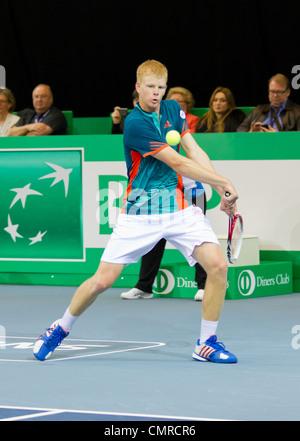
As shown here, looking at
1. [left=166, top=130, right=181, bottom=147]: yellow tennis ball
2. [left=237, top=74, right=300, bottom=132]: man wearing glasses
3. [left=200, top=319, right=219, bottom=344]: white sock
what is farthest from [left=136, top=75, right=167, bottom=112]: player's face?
[left=237, top=74, right=300, bottom=132]: man wearing glasses

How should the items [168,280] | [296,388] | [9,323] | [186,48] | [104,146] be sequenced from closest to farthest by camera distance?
[296,388], [9,323], [168,280], [104,146], [186,48]

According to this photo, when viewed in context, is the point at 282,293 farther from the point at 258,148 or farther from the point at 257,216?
the point at 258,148

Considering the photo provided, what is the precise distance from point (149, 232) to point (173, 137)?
1.95ft

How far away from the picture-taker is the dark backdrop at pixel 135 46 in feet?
39.5

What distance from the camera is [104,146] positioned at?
1016cm

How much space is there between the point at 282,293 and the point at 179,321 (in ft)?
6.71

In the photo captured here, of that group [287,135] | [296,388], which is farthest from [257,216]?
[296,388]

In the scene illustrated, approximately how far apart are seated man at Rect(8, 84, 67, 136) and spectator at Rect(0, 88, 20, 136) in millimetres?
77

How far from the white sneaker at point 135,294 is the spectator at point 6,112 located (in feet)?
10.5

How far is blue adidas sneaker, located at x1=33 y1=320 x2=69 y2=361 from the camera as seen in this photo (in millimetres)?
6066

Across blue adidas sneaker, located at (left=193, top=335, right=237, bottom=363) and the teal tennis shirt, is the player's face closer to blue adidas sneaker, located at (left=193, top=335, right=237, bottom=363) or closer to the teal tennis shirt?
the teal tennis shirt

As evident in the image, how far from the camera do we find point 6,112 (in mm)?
11625

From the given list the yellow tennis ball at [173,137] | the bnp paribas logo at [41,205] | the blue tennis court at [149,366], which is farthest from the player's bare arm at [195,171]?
the bnp paribas logo at [41,205]

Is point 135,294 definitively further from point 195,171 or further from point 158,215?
point 195,171
